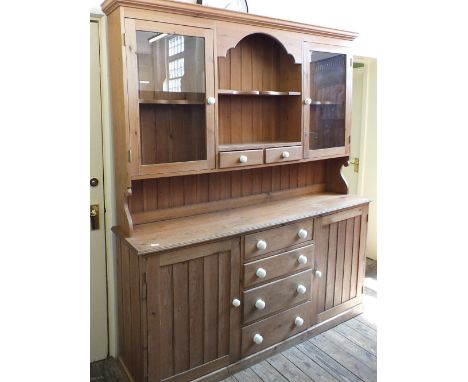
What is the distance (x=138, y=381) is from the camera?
2035 mm

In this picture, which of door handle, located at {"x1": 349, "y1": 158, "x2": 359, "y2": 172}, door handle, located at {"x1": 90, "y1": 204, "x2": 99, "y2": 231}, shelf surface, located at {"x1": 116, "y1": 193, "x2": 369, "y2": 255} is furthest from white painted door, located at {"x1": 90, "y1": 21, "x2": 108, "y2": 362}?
door handle, located at {"x1": 349, "y1": 158, "x2": 359, "y2": 172}

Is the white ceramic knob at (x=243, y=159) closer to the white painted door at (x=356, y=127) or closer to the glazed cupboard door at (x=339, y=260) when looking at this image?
the glazed cupboard door at (x=339, y=260)

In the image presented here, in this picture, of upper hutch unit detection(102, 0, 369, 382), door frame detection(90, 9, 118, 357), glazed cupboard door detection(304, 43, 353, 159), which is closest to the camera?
upper hutch unit detection(102, 0, 369, 382)

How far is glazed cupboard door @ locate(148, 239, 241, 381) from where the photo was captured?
1945mm

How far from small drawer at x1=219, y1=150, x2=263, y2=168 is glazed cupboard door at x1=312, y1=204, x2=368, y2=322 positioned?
0.58 meters

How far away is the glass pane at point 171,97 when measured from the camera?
192 cm

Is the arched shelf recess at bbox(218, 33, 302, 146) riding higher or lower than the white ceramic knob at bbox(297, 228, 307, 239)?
higher

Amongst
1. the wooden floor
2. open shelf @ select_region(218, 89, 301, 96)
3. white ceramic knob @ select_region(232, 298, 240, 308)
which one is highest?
open shelf @ select_region(218, 89, 301, 96)

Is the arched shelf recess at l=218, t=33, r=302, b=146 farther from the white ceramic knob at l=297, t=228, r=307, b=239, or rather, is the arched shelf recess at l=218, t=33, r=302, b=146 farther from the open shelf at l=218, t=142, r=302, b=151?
the white ceramic knob at l=297, t=228, r=307, b=239

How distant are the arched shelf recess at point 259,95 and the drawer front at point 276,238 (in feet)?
1.71
